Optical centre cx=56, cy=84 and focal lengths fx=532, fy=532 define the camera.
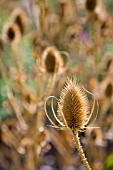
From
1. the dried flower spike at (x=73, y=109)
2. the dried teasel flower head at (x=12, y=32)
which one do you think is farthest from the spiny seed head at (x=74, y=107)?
the dried teasel flower head at (x=12, y=32)

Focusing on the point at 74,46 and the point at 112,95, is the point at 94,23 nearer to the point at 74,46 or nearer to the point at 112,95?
the point at 74,46

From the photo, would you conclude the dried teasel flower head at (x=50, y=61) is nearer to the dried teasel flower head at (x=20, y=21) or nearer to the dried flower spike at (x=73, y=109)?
the dried teasel flower head at (x=20, y=21)

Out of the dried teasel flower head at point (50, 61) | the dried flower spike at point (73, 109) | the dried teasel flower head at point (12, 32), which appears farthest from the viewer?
the dried teasel flower head at point (12, 32)

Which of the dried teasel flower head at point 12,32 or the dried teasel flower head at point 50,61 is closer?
the dried teasel flower head at point 50,61

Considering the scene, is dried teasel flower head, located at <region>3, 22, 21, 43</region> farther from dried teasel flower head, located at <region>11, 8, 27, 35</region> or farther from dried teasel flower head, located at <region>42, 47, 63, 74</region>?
dried teasel flower head, located at <region>42, 47, 63, 74</region>

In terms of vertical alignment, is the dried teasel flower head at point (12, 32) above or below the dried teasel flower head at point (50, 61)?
above

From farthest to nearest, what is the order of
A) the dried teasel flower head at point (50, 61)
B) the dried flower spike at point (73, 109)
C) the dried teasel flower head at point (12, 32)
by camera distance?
the dried teasel flower head at point (12, 32) → the dried teasel flower head at point (50, 61) → the dried flower spike at point (73, 109)

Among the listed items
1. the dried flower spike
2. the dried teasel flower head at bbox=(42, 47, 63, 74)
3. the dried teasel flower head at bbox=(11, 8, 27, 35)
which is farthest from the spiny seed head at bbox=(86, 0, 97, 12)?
the dried flower spike

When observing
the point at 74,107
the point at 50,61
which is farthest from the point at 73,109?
the point at 50,61
